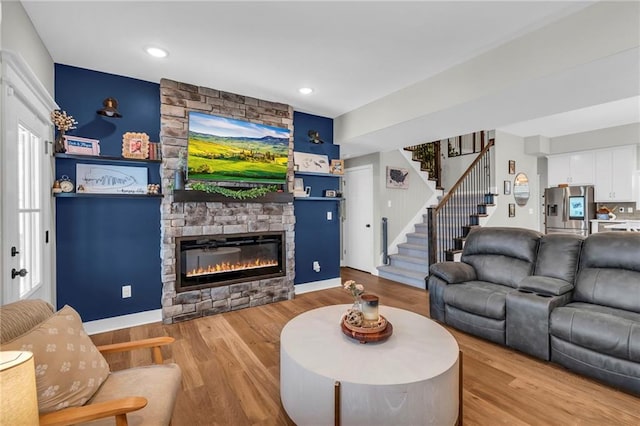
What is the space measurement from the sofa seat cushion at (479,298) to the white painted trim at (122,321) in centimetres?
331

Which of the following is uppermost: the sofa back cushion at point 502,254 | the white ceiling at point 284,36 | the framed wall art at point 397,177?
the white ceiling at point 284,36

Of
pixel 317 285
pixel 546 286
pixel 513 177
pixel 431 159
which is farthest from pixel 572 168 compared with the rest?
pixel 317 285

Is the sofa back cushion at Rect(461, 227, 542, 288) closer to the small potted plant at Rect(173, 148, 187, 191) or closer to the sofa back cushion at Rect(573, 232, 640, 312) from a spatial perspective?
the sofa back cushion at Rect(573, 232, 640, 312)

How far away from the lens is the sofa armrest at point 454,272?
3.29 m

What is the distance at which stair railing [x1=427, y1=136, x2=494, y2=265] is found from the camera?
497 centimetres

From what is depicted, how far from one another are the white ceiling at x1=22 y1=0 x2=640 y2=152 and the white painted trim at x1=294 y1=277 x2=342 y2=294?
289 centimetres

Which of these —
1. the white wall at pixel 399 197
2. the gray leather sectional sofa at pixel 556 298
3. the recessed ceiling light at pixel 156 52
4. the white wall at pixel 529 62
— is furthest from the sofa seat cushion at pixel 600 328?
the recessed ceiling light at pixel 156 52

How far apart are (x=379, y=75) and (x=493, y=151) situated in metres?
3.84

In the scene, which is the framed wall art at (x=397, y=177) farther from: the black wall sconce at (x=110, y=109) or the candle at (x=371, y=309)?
the black wall sconce at (x=110, y=109)

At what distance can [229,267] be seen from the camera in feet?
13.1

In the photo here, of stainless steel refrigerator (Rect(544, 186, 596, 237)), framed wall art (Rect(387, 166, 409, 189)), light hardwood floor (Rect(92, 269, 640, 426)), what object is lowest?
light hardwood floor (Rect(92, 269, 640, 426))

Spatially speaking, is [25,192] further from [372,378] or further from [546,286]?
[546,286]

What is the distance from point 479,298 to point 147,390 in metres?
2.79

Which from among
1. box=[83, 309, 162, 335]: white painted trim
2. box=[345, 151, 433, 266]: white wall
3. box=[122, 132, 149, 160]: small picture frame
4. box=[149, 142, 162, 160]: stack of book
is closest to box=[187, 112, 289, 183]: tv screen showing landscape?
box=[149, 142, 162, 160]: stack of book
